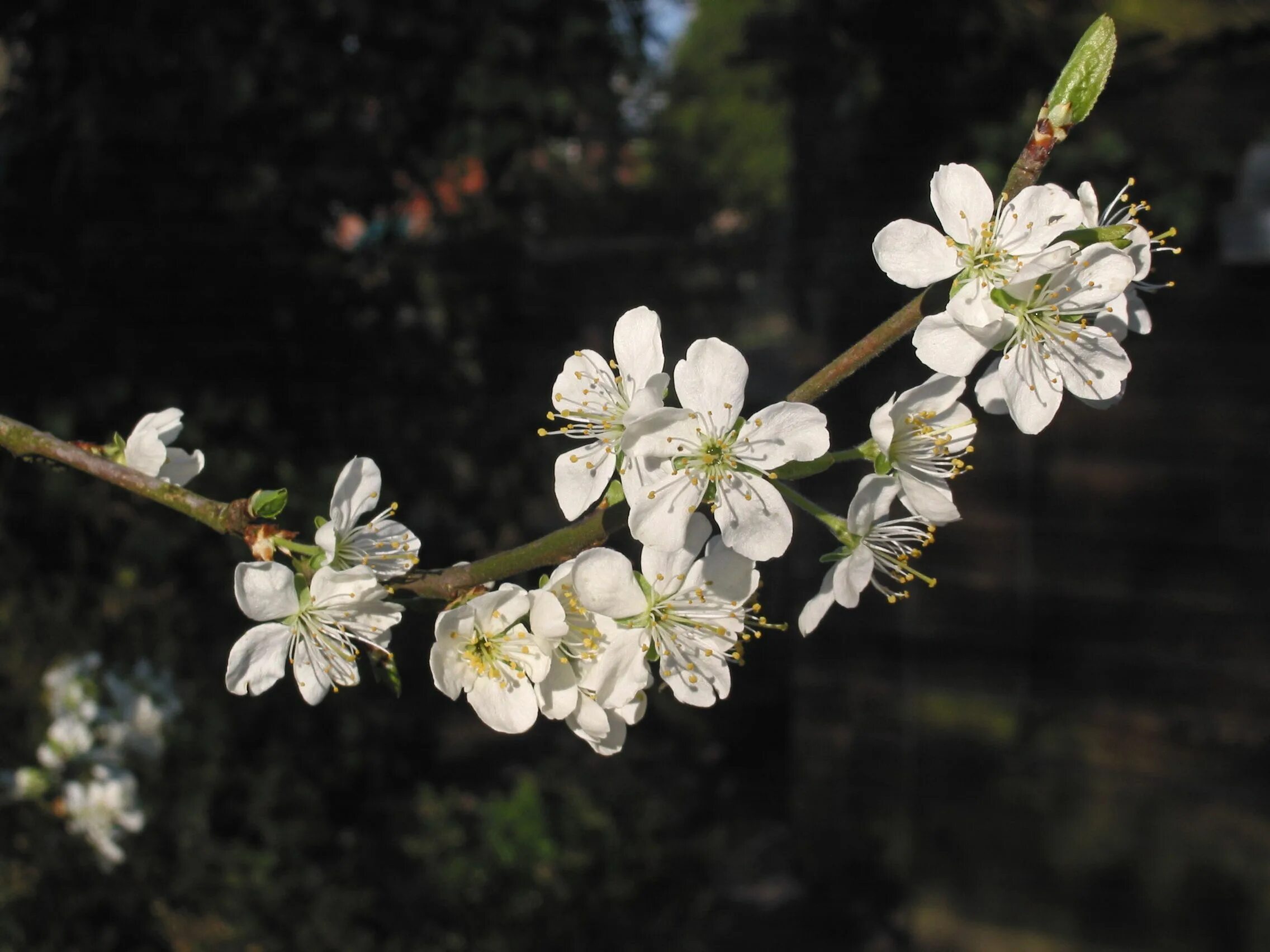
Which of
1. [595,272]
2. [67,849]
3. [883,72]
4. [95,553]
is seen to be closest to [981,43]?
[883,72]

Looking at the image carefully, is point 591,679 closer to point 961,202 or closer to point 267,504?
point 267,504

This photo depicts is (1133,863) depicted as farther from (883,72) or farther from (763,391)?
(763,391)

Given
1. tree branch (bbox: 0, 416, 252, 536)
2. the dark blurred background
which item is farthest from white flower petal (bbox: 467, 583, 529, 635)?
the dark blurred background

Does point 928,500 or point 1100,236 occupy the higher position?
point 1100,236

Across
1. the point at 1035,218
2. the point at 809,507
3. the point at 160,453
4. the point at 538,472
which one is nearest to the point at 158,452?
the point at 160,453

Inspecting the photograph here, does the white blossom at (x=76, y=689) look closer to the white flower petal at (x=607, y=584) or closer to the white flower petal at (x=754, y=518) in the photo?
Result: the white flower petal at (x=607, y=584)

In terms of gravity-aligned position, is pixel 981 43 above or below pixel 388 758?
above

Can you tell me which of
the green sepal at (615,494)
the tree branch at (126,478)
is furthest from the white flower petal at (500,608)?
the tree branch at (126,478)
